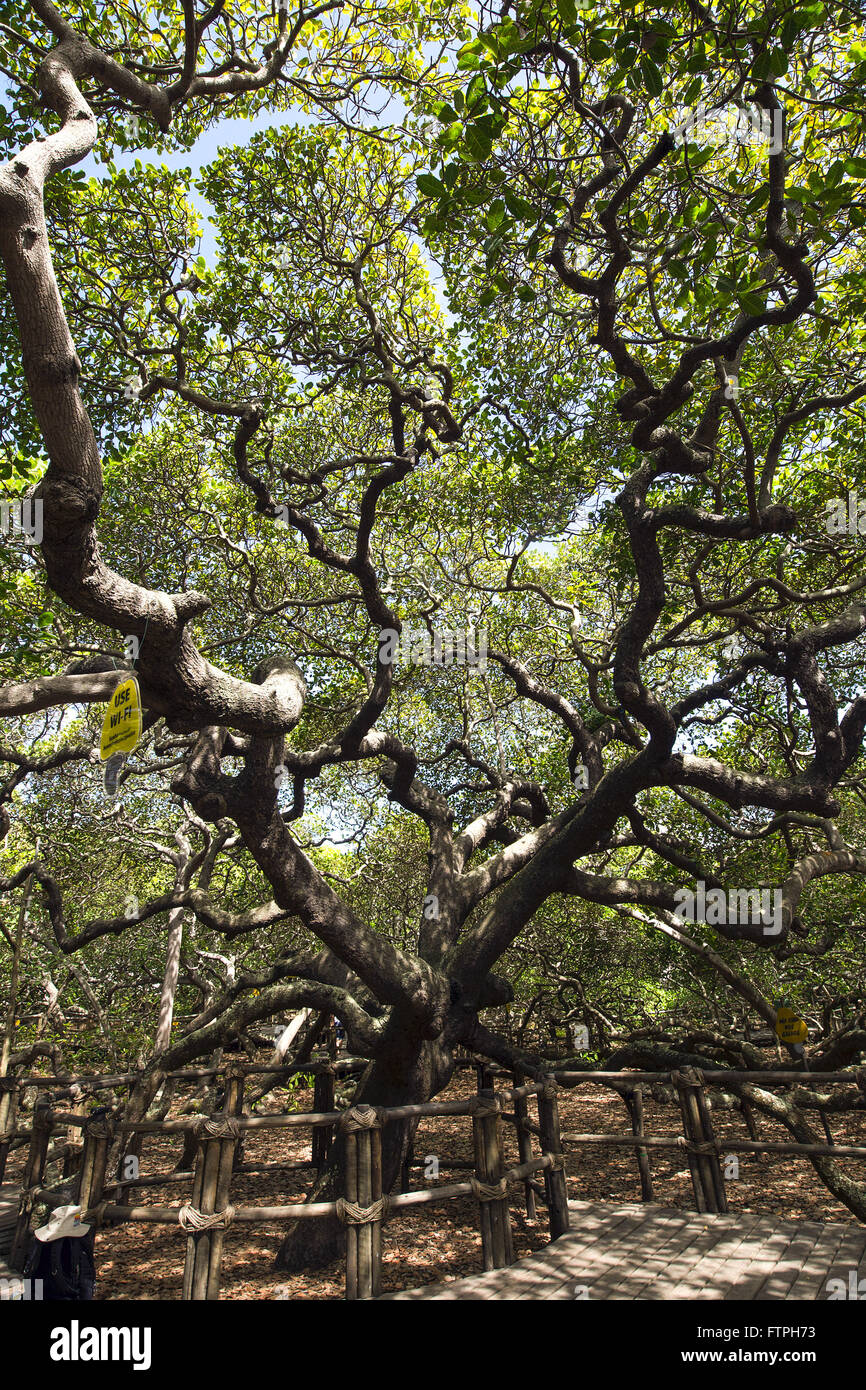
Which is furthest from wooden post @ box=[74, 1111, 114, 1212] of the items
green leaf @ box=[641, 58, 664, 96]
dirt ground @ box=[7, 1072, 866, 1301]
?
green leaf @ box=[641, 58, 664, 96]

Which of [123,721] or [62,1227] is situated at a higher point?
[123,721]

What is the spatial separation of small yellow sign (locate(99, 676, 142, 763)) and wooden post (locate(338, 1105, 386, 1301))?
2814mm

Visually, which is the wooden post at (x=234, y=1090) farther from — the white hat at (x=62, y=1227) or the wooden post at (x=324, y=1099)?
the white hat at (x=62, y=1227)

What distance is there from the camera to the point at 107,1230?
792 cm

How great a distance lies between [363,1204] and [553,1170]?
2.18 metres

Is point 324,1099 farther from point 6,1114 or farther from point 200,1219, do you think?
point 200,1219

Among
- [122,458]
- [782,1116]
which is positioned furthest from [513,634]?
[782,1116]

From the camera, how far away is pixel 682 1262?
520 cm

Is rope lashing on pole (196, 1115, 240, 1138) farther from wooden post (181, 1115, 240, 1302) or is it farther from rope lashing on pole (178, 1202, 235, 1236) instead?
rope lashing on pole (178, 1202, 235, 1236)

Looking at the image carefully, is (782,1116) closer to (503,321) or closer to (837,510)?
(837,510)

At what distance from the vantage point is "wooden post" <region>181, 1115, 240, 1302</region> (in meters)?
4.59

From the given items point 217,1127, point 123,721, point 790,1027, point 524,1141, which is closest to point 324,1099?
point 524,1141
